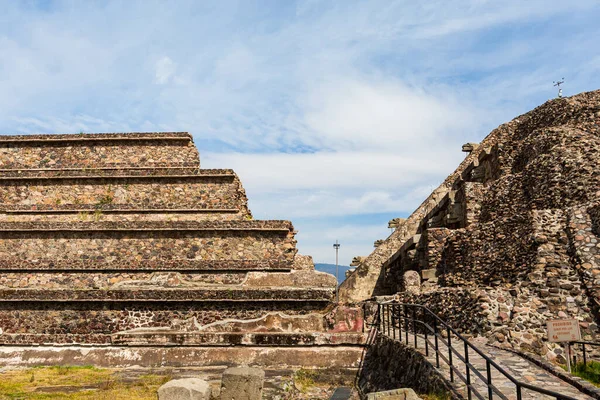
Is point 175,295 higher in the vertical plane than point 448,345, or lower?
higher

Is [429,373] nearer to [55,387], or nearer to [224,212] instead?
[55,387]

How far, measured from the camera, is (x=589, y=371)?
356 inches

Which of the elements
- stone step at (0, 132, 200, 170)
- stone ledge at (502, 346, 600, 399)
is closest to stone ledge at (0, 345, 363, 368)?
stone ledge at (502, 346, 600, 399)

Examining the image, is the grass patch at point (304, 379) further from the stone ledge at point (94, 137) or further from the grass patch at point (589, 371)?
the stone ledge at point (94, 137)

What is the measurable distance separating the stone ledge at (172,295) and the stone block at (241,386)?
13.3 feet

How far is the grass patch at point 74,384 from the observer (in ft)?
26.0

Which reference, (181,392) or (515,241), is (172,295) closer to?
(181,392)

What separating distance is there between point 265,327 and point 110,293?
11.7 feet

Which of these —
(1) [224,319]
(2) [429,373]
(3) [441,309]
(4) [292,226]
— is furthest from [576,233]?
(1) [224,319]

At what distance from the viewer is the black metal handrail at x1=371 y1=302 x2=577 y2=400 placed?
5066 millimetres

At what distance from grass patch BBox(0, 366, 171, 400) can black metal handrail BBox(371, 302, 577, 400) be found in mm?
4285

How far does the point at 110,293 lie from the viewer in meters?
11.6

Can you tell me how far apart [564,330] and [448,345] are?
3.11m

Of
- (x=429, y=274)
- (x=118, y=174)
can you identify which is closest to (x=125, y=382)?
(x=118, y=174)
